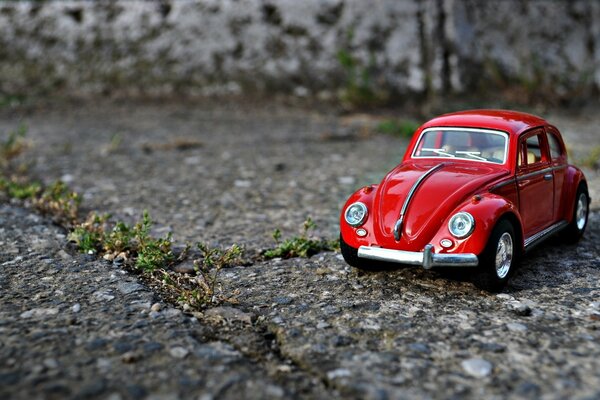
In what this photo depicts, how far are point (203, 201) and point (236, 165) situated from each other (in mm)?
1703

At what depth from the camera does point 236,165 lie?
8.43m

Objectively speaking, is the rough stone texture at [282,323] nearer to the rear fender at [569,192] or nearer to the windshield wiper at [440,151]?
the rear fender at [569,192]

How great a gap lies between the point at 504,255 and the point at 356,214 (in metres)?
1.04

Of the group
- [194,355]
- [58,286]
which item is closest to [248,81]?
[58,286]

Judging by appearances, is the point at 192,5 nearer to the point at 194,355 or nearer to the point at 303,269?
the point at 303,269

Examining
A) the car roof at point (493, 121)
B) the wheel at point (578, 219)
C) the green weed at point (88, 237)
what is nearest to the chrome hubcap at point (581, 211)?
the wheel at point (578, 219)

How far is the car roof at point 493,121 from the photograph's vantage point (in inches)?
197

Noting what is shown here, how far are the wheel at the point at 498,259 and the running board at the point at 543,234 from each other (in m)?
0.28

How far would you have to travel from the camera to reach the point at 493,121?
5074 mm

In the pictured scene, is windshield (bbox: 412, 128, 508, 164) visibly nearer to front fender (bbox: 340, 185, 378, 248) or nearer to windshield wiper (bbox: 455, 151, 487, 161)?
windshield wiper (bbox: 455, 151, 487, 161)

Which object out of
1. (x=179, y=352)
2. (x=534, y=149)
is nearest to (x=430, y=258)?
(x=179, y=352)

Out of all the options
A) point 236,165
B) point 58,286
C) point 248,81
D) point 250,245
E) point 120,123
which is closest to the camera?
point 58,286

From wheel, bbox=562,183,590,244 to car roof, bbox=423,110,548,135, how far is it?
77cm

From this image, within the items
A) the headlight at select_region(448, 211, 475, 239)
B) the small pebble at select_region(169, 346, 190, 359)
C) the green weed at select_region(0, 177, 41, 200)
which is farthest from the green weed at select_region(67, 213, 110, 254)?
the headlight at select_region(448, 211, 475, 239)
